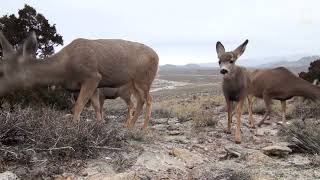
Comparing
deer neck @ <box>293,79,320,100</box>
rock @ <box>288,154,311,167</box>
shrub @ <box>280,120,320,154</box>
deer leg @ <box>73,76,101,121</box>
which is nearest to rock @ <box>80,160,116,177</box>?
deer leg @ <box>73,76,101,121</box>

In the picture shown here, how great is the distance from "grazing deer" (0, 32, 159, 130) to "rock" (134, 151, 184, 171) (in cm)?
162

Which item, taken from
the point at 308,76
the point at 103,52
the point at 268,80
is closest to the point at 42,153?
the point at 103,52

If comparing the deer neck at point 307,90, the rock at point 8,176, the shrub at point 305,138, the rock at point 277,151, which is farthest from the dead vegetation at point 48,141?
the deer neck at point 307,90

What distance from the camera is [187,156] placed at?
10047 millimetres

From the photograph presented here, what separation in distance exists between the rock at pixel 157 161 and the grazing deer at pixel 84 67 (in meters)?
1.62

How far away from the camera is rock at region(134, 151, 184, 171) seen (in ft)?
30.2

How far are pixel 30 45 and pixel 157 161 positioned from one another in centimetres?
322

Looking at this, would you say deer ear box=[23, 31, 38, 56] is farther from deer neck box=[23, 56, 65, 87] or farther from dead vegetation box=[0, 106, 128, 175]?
dead vegetation box=[0, 106, 128, 175]

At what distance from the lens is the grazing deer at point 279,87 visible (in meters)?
15.0

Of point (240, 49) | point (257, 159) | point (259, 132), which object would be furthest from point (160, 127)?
point (257, 159)

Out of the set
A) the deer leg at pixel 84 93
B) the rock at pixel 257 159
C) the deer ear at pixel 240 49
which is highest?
the deer ear at pixel 240 49

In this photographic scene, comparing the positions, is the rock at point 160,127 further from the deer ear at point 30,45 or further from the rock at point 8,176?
the rock at point 8,176

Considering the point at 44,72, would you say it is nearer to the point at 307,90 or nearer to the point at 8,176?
the point at 8,176

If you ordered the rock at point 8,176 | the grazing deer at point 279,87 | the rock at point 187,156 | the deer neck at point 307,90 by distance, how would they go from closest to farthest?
1. the rock at point 8,176
2. the rock at point 187,156
3. the deer neck at point 307,90
4. the grazing deer at point 279,87
